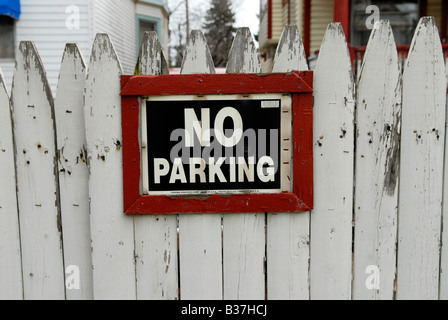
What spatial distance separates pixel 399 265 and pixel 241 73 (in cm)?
118

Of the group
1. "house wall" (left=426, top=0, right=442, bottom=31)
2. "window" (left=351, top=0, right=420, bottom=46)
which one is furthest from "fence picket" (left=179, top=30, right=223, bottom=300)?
"house wall" (left=426, top=0, right=442, bottom=31)

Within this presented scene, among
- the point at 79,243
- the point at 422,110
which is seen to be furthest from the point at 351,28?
the point at 79,243

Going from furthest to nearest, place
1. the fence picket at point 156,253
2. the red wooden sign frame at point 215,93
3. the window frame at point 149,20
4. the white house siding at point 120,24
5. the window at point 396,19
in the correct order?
the window frame at point 149,20
the white house siding at point 120,24
the window at point 396,19
the fence picket at point 156,253
the red wooden sign frame at point 215,93

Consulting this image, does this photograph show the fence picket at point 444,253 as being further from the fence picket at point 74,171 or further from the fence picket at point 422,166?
the fence picket at point 74,171

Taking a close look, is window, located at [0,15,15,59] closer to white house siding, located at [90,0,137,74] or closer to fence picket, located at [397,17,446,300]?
white house siding, located at [90,0,137,74]

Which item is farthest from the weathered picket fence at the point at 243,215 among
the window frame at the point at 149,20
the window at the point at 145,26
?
the window at the point at 145,26

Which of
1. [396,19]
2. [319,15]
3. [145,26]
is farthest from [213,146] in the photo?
[145,26]

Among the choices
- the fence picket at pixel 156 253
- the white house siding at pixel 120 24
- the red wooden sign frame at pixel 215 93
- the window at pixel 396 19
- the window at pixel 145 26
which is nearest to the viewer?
the red wooden sign frame at pixel 215 93

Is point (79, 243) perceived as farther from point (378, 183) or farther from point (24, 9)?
point (24, 9)

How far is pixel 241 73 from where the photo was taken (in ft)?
5.84

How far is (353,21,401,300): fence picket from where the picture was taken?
6.00ft

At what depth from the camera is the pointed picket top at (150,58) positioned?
1.80 meters

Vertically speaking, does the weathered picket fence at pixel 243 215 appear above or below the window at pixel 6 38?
below

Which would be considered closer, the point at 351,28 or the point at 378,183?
the point at 378,183
